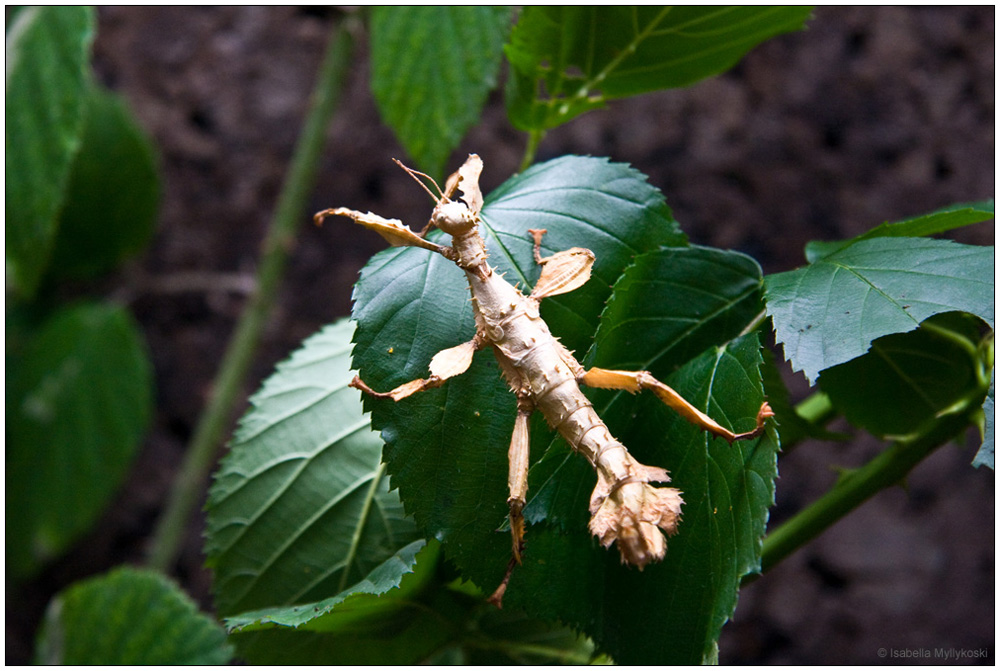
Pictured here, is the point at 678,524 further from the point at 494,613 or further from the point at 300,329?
the point at 300,329

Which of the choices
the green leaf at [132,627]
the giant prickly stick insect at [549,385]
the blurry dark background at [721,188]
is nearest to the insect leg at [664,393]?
the giant prickly stick insect at [549,385]

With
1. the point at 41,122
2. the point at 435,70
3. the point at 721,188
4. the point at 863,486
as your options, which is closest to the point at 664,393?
the point at 863,486

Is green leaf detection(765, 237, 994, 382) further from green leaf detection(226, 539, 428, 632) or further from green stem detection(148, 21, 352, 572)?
green stem detection(148, 21, 352, 572)

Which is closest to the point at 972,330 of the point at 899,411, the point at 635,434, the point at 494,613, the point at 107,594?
the point at 899,411

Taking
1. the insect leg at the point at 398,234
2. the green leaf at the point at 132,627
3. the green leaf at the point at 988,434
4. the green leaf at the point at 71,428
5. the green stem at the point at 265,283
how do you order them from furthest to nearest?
the green leaf at the point at 71,428, the green stem at the point at 265,283, the green leaf at the point at 132,627, the insect leg at the point at 398,234, the green leaf at the point at 988,434

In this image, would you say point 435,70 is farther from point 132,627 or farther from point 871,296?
point 132,627

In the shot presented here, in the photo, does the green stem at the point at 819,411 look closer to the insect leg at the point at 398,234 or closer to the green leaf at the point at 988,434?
the green leaf at the point at 988,434
